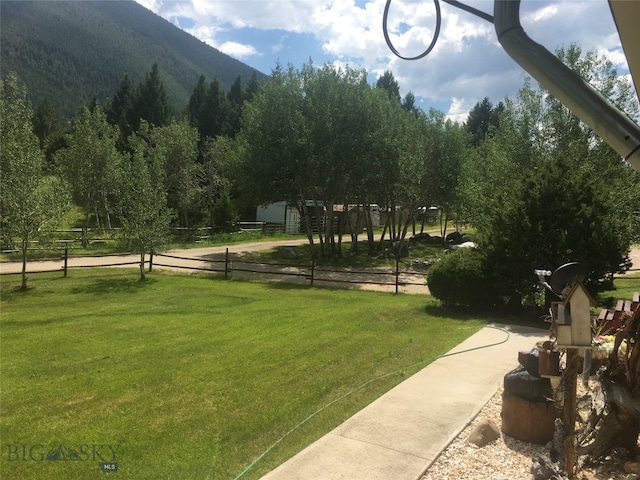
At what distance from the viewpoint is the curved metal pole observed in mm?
2006

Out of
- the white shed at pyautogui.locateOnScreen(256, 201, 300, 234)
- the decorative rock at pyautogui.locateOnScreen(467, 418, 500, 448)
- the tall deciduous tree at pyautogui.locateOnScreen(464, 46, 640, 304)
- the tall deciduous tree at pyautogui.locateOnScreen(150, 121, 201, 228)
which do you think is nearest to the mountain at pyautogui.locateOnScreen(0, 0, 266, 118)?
the white shed at pyautogui.locateOnScreen(256, 201, 300, 234)

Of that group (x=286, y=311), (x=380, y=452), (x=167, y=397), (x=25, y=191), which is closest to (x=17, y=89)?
(x=25, y=191)

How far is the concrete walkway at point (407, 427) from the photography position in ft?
11.6

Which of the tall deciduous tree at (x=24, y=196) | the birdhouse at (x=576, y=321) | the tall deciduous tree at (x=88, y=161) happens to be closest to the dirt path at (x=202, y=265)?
the tall deciduous tree at (x=24, y=196)

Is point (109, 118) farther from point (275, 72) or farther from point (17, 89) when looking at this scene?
point (275, 72)

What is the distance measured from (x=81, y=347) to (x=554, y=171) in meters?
9.34

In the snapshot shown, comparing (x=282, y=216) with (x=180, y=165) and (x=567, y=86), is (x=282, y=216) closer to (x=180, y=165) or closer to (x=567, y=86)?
(x=180, y=165)

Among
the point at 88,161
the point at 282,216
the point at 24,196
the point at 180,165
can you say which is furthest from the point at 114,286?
the point at 282,216

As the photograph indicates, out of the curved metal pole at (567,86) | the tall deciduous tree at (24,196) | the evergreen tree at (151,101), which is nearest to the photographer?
the curved metal pole at (567,86)

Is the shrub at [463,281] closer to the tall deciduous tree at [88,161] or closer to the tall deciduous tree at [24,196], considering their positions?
the tall deciduous tree at [24,196]

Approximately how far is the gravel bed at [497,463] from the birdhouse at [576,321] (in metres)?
1.16

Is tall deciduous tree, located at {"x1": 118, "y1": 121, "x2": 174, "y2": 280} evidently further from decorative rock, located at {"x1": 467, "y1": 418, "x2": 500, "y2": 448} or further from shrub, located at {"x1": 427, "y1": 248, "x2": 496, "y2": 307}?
decorative rock, located at {"x1": 467, "y1": 418, "x2": 500, "y2": 448}

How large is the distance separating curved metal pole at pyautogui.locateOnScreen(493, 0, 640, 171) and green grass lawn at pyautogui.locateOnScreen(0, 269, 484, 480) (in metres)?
3.29

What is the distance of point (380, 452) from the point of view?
3.81m
